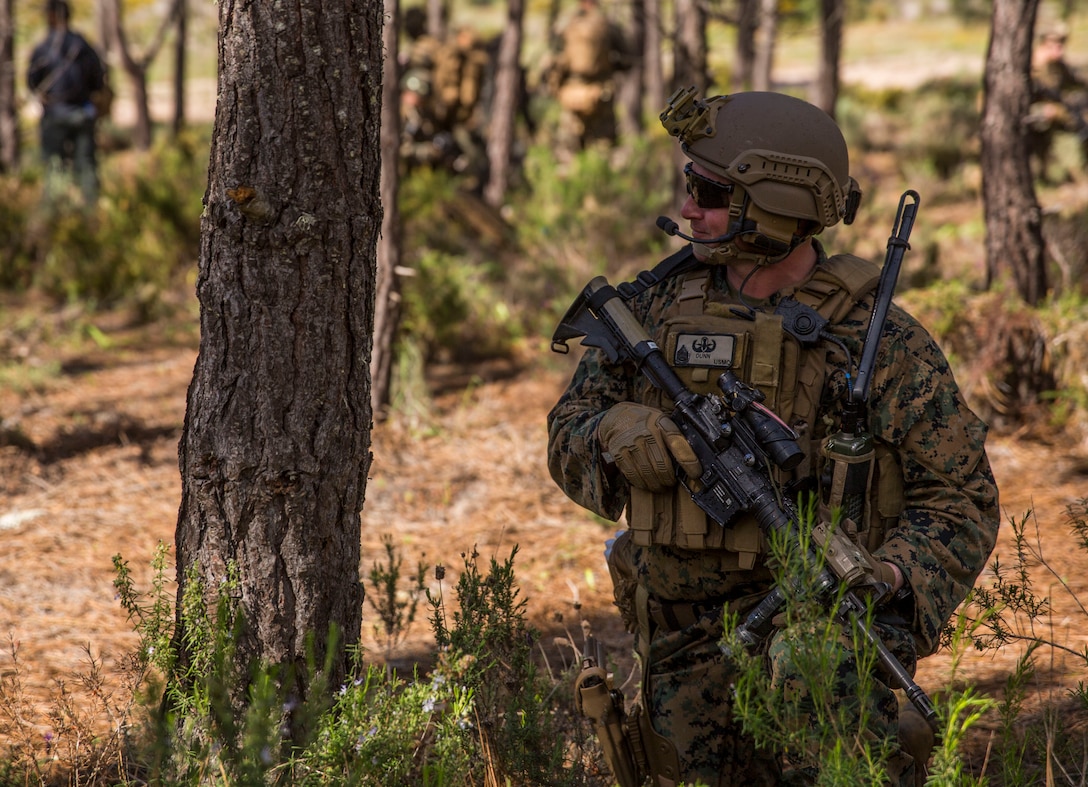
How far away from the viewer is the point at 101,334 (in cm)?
787

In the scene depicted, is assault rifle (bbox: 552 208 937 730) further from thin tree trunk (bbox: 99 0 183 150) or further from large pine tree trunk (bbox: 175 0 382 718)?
thin tree trunk (bbox: 99 0 183 150)

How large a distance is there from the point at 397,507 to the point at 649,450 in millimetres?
2969

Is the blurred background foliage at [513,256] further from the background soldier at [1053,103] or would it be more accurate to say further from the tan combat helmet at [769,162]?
the tan combat helmet at [769,162]

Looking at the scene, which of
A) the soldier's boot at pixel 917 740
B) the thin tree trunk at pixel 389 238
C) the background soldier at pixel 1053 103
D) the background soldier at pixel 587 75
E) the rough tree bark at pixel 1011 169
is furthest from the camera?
the background soldier at pixel 587 75

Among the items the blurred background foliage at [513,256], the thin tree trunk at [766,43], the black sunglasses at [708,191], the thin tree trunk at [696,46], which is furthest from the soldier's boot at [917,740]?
the thin tree trunk at [766,43]

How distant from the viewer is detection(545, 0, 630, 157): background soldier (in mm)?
12430

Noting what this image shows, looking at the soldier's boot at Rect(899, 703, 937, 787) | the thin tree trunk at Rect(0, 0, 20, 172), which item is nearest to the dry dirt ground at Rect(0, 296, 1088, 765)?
the soldier's boot at Rect(899, 703, 937, 787)

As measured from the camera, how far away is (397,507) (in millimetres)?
5109

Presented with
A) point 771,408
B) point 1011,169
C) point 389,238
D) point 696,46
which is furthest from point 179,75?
point 771,408

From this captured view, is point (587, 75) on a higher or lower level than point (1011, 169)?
higher

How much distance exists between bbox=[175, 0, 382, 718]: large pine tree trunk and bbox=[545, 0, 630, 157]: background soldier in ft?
34.7

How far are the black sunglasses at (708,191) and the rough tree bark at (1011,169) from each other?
3953 mm

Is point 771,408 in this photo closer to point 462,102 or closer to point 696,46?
point 696,46

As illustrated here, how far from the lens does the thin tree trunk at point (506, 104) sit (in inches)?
412
